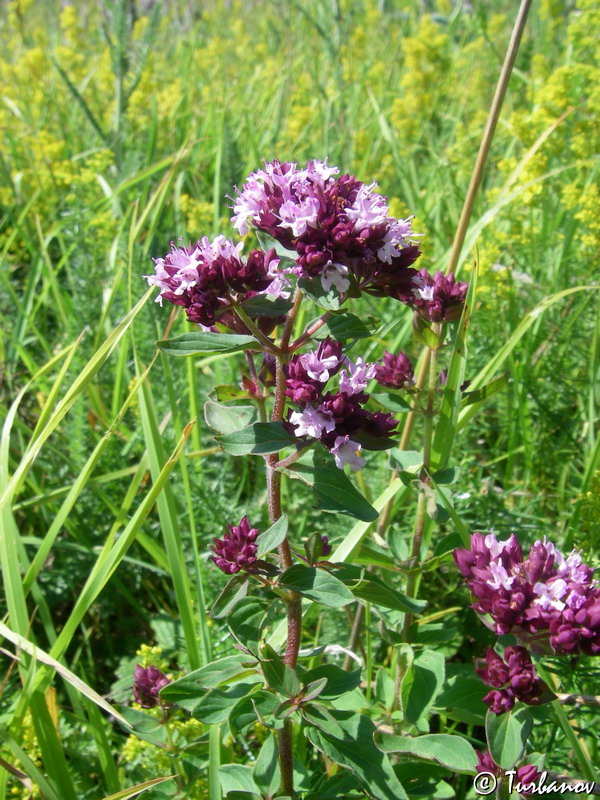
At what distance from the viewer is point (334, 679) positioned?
1.13m

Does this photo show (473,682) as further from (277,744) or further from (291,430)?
(291,430)

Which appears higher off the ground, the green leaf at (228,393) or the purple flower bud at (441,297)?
Result: the purple flower bud at (441,297)

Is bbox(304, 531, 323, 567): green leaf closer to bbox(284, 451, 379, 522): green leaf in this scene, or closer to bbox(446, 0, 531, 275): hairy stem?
bbox(284, 451, 379, 522): green leaf

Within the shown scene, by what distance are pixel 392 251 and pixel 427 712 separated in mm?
782

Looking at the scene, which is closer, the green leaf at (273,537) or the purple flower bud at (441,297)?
the green leaf at (273,537)

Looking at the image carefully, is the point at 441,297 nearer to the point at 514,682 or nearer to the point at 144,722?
the point at 514,682

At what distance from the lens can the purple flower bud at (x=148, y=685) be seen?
1.34 metres

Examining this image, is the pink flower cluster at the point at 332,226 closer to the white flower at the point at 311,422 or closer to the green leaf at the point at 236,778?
the white flower at the point at 311,422

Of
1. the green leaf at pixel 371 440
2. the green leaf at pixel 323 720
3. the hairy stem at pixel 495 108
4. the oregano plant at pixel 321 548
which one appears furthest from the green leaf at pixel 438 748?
the hairy stem at pixel 495 108

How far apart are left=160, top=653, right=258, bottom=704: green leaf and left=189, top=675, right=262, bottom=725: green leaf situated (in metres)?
0.02

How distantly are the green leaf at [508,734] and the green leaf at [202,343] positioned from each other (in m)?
0.65

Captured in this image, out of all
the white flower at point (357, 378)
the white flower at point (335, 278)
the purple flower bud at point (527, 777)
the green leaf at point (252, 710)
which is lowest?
the purple flower bud at point (527, 777)

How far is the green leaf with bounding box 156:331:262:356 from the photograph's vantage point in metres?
1.03
